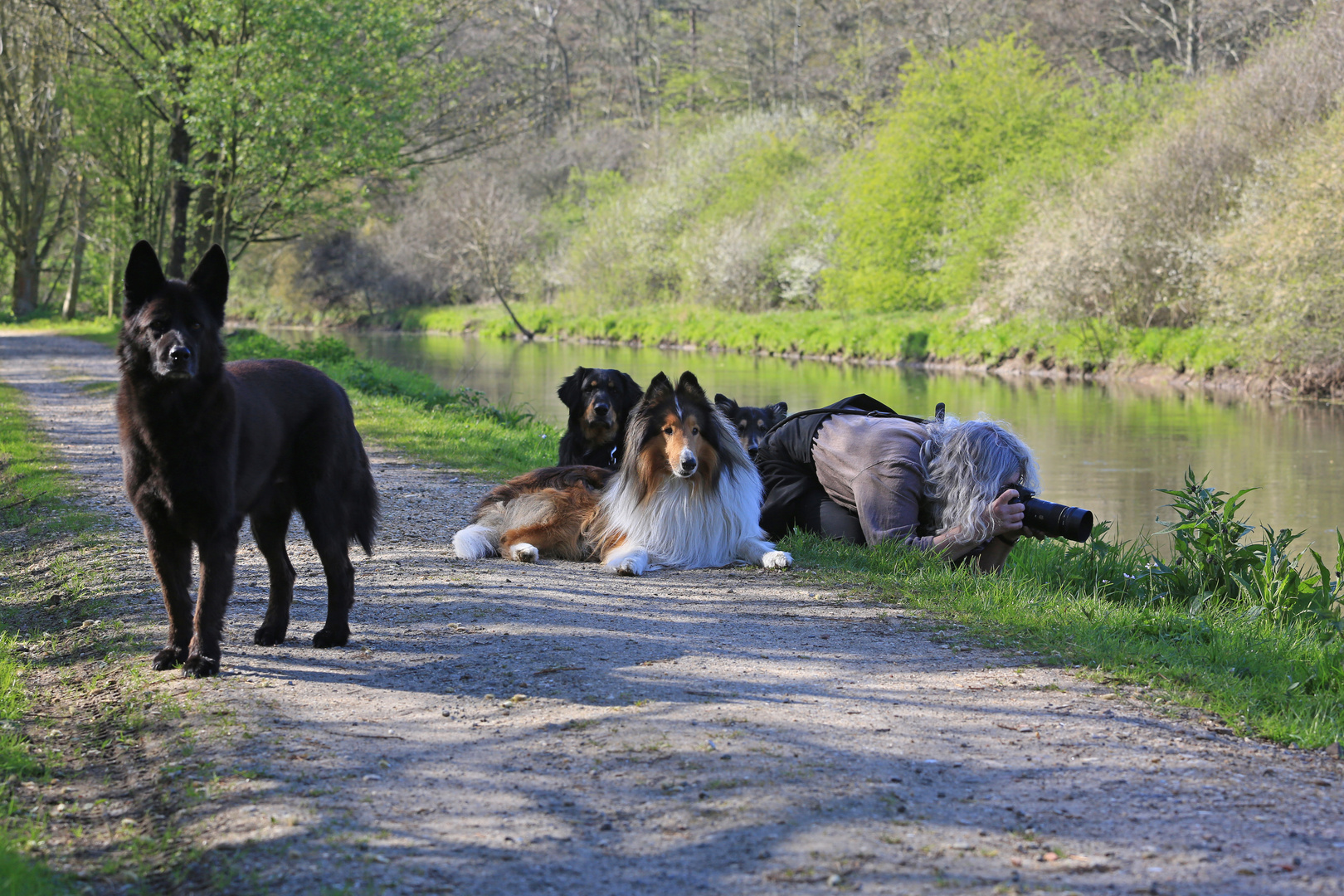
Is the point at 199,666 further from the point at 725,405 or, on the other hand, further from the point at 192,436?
the point at 725,405

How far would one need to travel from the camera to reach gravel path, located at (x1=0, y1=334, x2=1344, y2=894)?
315 cm

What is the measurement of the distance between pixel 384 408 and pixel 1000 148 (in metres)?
29.9

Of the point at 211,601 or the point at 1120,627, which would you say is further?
the point at 1120,627

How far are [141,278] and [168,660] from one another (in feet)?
5.40

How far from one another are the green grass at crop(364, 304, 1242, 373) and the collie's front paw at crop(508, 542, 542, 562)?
23.3 metres

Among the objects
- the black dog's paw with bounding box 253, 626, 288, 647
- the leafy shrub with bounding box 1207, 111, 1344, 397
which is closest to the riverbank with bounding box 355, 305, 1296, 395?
the leafy shrub with bounding box 1207, 111, 1344, 397

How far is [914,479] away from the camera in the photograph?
7.50m

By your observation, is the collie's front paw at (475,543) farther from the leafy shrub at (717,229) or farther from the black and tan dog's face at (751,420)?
the leafy shrub at (717,229)

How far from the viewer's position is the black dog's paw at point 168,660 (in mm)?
5051

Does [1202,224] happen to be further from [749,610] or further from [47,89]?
[47,89]

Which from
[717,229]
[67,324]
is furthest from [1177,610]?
[717,229]

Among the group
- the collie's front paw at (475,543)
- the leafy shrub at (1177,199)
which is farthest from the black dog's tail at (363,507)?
the leafy shrub at (1177,199)

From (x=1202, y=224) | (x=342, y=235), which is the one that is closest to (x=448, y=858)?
(x=1202, y=224)

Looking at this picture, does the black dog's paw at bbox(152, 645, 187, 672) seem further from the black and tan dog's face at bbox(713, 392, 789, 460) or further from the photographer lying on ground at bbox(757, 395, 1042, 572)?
the black and tan dog's face at bbox(713, 392, 789, 460)
